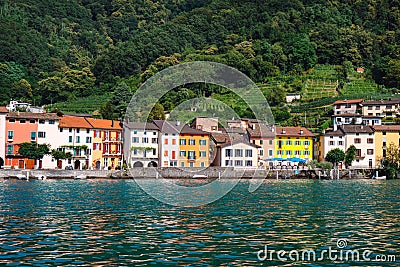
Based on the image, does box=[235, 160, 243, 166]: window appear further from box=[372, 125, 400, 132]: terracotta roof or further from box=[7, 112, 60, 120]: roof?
box=[7, 112, 60, 120]: roof

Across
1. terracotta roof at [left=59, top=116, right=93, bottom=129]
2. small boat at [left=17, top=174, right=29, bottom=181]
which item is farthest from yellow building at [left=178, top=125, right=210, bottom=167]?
small boat at [left=17, top=174, right=29, bottom=181]

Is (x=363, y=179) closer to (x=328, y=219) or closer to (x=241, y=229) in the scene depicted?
(x=328, y=219)

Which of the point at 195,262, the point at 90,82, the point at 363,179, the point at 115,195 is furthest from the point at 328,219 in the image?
the point at 90,82

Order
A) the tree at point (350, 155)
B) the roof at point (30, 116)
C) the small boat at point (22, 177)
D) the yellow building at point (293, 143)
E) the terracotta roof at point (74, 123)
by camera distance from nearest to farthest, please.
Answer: the small boat at point (22, 177), the roof at point (30, 116), the terracotta roof at point (74, 123), the tree at point (350, 155), the yellow building at point (293, 143)

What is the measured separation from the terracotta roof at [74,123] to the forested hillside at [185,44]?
69.2 feet

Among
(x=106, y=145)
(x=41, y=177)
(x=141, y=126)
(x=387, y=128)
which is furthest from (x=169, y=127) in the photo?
(x=387, y=128)

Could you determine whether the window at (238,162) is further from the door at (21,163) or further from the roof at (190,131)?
the door at (21,163)

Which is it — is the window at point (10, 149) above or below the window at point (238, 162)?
above

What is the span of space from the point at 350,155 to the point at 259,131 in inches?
502

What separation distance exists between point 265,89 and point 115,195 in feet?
274

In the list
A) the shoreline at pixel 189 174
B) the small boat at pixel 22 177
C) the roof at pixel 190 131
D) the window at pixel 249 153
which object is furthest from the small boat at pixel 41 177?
the window at pixel 249 153

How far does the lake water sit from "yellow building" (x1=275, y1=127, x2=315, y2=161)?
164 ft

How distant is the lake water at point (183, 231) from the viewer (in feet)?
59.7

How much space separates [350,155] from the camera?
8381 cm
